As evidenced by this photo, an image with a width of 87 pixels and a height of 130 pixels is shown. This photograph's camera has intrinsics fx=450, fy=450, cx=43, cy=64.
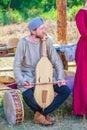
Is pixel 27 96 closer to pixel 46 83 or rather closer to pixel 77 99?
pixel 46 83

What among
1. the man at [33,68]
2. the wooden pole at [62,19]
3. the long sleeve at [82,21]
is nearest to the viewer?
the man at [33,68]

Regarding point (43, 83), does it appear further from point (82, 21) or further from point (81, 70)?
point (82, 21)

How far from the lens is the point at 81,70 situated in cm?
588

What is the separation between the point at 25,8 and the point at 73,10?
3810mm

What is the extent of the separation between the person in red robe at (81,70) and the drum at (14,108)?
75cm

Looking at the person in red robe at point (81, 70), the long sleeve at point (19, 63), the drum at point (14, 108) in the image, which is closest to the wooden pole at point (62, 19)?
the person in red robe at point (81, 70)

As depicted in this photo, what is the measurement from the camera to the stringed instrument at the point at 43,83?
5.64m

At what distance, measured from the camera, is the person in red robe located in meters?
5.75

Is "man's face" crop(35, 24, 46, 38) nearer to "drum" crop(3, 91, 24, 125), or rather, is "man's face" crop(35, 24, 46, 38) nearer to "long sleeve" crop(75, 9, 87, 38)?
"long sleeve" crop(75, 9, 87, 38)

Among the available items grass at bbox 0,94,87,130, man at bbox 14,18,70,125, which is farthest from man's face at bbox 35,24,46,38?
grass at bbox 0,94,87,130

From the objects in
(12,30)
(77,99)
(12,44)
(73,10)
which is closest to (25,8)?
(73,10)

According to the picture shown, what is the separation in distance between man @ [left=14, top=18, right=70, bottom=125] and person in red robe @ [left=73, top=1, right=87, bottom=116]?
25 cm

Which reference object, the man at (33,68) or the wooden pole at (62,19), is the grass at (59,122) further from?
the wooden pole at (62,19)

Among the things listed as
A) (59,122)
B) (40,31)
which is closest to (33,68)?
(40,31)
